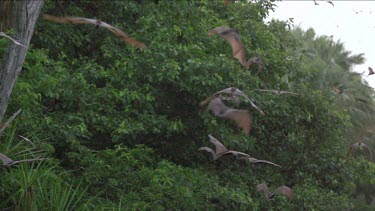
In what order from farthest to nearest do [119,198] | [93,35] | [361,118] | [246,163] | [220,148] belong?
[361,118], [93,35], [246,163], [119,198], [220,148]

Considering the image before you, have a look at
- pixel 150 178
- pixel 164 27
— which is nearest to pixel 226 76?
pixel 164 27

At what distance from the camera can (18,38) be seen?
184 inches

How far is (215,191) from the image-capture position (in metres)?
7.64

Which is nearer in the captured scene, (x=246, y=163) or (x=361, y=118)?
(x=246, y=163)

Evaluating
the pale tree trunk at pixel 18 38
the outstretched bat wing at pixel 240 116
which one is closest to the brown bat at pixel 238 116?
the outstretched bat wing at pixel 240 116

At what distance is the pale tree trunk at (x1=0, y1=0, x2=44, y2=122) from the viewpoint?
182 inches

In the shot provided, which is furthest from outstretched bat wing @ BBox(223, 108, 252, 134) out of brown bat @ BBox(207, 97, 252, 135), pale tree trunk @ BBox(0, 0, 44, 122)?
pale tree trunk @ BBox(0, 0, 44, 122)

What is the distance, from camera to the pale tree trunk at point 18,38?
4617 mm

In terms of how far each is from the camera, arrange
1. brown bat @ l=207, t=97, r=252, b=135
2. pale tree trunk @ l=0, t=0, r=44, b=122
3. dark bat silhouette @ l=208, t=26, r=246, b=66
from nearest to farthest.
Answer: pale tree trunk @ l=0, t=0, r=44, b=122
brown bat @ l=207, t=97, r=252, b=135
dark bat silhouette @ l=208, t=26, r=246, b=66

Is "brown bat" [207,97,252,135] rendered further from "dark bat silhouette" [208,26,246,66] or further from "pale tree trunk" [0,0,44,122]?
"pale tree trunk" [0,0,44,122]

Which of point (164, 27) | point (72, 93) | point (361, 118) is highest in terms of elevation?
point (164, 27)

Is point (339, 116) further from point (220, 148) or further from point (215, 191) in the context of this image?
point (220, 148)

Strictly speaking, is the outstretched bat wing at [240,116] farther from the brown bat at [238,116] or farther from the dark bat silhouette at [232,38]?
the dark bat silhouette at [232,38]

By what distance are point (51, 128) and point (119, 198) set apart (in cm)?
98
